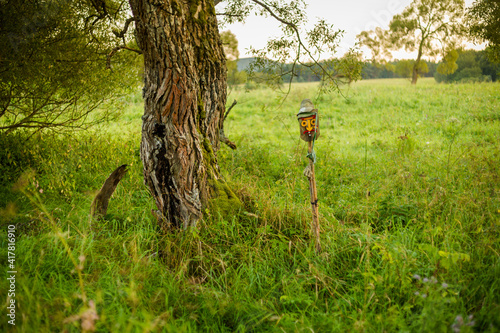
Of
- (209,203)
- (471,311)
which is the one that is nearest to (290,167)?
(209,203)

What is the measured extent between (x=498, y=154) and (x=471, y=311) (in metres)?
5.32

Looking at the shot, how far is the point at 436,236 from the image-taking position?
325 cm

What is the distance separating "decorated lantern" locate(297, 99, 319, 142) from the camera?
300cm

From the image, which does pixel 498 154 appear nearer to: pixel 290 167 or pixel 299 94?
pixel 290 167

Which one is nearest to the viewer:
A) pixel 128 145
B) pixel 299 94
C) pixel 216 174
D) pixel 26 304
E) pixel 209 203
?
pixel 26 304

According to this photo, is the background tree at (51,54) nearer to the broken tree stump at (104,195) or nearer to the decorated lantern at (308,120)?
the broken tree stump at (104,195)

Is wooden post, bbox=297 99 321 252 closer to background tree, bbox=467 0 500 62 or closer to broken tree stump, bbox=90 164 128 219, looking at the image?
broken tree stump, bbox=90 164 128 219

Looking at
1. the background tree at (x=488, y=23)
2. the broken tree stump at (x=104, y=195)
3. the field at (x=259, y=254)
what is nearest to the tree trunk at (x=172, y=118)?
the field at (x=259, y=254)

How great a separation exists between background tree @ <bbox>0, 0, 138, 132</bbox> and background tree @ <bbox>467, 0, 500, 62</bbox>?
909 centimetres

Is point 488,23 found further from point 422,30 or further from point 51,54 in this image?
point 422,30

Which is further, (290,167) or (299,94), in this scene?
(299,94)

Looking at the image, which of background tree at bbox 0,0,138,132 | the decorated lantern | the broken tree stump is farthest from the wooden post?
background tree at bbox 0,0,138,132

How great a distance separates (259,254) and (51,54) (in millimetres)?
4693

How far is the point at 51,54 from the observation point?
4.65 m
